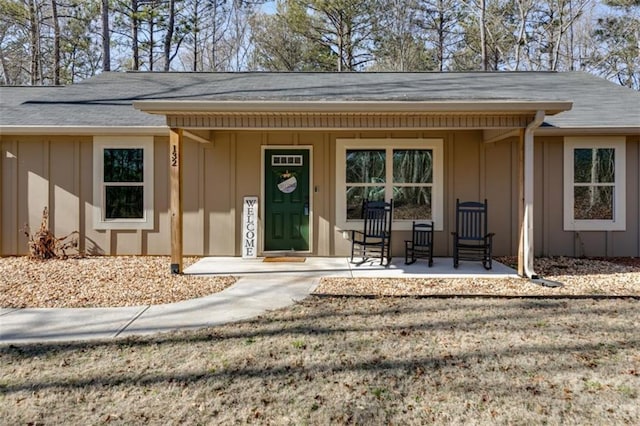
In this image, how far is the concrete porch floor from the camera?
574 centimetres

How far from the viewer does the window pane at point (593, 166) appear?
700 centimetres

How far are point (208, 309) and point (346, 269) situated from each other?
2.46 m

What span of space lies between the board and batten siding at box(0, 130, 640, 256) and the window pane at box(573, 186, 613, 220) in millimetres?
291

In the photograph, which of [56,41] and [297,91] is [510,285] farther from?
[56,41]

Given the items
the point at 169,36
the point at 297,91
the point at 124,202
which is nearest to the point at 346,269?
the point at 297,91

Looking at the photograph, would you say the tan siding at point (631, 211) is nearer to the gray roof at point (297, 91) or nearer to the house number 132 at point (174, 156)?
the gray roof at point (297, 91)

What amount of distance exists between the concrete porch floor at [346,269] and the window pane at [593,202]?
196 cm

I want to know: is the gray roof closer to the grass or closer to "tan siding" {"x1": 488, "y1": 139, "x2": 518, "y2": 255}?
"tan siding" {"x1": 488, "y1": 139, "x2": 518, "y2": 255}

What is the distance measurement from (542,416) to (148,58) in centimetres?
Answer: 1805

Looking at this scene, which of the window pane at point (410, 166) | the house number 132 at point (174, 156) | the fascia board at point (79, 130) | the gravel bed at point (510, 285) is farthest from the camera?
the window pane at point (410, 166)


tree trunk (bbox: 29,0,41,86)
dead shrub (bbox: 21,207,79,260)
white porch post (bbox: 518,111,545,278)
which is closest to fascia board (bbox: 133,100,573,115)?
white porch post (bbox: 518,111,545,278)

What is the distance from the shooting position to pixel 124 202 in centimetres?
717

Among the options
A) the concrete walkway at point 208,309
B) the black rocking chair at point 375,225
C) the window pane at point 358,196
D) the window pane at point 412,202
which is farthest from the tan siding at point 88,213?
the window pane at point 412,202

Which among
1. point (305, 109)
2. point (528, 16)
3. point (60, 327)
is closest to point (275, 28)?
point (528, 16)
